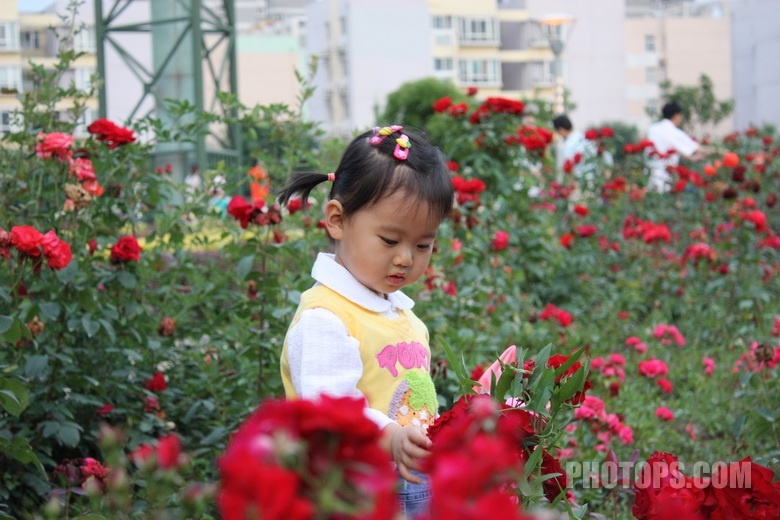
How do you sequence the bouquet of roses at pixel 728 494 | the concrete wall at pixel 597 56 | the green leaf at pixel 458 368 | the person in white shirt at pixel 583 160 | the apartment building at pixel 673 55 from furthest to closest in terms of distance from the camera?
the apartment building at pixel 673 55, the concrete wall at pixel 597 56, the person in white shirt at pixel 583 160, the green leaf at pixel 458 368, the bouquet of roses at pixel 728 494

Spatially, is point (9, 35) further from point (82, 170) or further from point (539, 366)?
point (539, 366)

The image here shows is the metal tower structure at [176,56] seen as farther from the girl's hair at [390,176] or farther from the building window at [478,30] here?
the building window at [478,30]

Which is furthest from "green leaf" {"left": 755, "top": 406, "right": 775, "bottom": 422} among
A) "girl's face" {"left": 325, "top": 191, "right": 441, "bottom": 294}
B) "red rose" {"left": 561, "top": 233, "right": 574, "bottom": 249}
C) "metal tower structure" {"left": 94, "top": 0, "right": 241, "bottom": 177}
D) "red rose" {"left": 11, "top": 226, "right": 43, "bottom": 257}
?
"metal tower structure" {"left": 94, "top": 0, "right": 241, "bottom": 177}

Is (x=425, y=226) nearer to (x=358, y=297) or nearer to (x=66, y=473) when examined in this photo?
(x=358, y=297)

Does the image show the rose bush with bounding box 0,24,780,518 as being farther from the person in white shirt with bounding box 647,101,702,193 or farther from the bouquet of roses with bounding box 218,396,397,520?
the person in white shirt with bounding box 647,101,702,193

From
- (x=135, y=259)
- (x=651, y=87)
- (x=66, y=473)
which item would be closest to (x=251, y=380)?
(x=135, y=259)

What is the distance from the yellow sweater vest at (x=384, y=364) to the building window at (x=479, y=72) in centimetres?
4816

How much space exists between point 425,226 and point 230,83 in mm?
9154

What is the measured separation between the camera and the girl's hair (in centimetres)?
185

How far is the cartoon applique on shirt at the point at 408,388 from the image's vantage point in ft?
6.09

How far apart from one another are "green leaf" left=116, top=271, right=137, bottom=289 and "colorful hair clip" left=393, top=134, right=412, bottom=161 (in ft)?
4.20

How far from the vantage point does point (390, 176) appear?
6.10 feet

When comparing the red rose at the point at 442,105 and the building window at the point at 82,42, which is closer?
the building window at the point at 82,42

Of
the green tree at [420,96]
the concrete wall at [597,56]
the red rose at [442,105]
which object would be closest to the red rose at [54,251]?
the red rose at [442,105]
